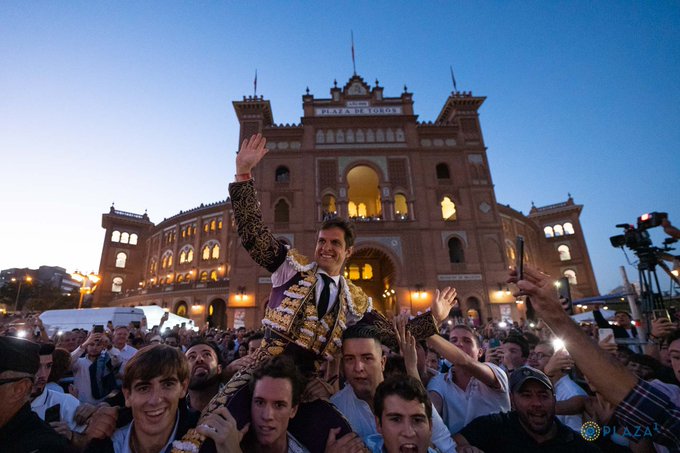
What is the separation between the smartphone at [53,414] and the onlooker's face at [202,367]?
1.39m

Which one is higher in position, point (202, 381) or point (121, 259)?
point (121, 259)

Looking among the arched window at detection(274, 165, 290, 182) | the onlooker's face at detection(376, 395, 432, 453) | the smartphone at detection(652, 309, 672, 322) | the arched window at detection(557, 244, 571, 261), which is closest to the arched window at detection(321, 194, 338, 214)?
the arched window at detection(274, 165, 290, 182)

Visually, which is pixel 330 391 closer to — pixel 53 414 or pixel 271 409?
pixel 271 409

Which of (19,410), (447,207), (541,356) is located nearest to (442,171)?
(447,207)

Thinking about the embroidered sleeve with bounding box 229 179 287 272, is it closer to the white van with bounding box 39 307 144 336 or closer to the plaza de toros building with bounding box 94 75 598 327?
the white van with bounding box 39 307 144 336

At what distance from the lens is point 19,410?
2.09m

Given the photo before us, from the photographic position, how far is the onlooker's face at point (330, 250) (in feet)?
9.86

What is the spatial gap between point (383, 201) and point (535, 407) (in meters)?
22.9

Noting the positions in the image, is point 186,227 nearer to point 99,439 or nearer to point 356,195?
point 356,195

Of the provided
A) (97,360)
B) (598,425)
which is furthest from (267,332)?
(97,360)

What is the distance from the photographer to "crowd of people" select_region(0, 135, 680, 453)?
6.22 feet

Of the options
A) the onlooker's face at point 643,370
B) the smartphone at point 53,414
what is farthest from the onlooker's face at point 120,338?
the onlooker's face at point 643,370

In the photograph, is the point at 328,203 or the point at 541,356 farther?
the point at 328,203

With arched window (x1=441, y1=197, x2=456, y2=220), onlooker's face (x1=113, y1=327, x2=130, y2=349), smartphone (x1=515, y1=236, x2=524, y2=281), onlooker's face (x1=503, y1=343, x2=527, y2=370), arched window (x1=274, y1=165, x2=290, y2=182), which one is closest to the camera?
smartphone (x1=515, y1=236, x2=524, y2=281)
